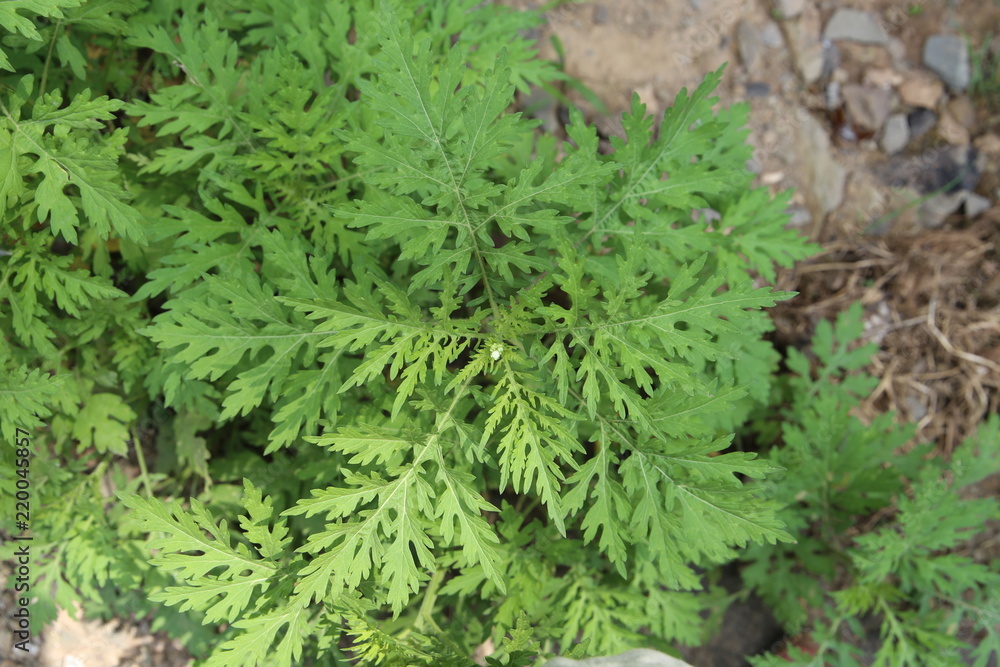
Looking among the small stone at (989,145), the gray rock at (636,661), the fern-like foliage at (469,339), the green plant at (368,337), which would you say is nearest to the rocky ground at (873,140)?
the small stone at (989,145)

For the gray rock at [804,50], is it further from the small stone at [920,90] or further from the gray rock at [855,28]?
the small stone at [920,90]

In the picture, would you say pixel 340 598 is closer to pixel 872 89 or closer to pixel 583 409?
pixel 583 409

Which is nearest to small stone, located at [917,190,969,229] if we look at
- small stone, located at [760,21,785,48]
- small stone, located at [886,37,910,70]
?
small stone, located at [886,37,910,70]

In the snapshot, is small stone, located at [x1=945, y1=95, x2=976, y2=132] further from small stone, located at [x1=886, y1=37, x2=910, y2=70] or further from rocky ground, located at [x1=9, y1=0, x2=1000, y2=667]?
small stone, located at [x1=886, y1=37, x2=910, y2=70]

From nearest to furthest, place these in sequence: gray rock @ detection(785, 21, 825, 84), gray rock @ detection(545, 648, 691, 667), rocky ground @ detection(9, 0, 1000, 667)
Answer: gray rock @ detection(545, 648, 691, 667), rocky ground @ detection(9, 0, 1000, 667), gray rock @ detection(785, 21, 825, 84)

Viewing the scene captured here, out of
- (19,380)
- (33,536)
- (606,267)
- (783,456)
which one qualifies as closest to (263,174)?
(19,380)

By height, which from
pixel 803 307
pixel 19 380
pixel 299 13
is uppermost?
pixel 299 13
